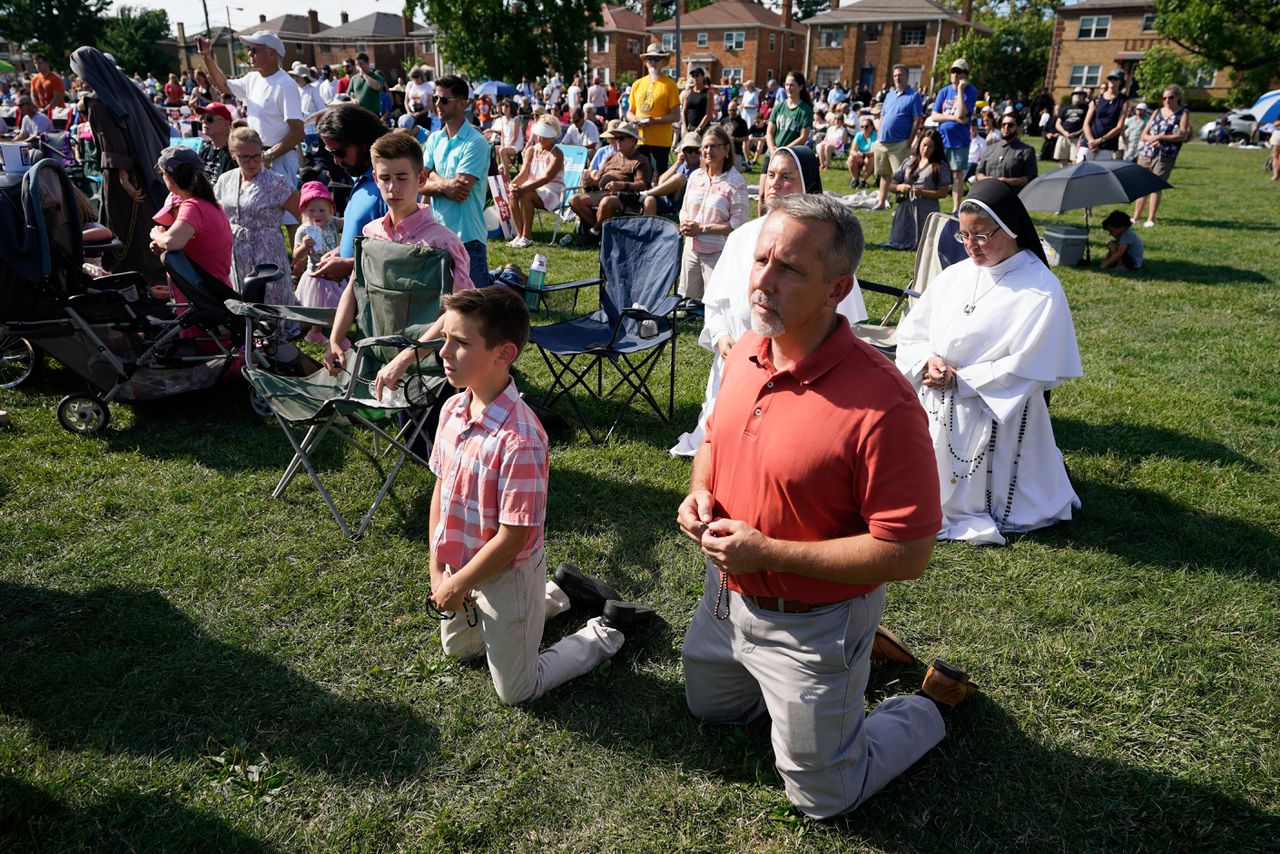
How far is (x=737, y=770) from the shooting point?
2.76m

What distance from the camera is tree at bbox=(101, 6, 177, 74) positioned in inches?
2196

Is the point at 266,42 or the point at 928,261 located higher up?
the point at 266,42

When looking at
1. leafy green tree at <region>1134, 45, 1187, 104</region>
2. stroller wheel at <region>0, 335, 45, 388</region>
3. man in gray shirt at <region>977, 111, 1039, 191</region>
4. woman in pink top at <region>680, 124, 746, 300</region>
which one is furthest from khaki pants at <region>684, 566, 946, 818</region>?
leafy green tree at <region>1134, 45, 1187, 104</region>

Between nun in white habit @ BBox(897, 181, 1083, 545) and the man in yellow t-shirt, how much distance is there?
26.2 feet

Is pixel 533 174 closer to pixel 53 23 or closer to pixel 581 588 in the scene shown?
pixel 581 588

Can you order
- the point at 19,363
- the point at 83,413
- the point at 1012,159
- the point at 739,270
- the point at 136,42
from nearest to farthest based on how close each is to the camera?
the point at 739,270 < the point at 83,413 < the point at 19,363 < the point at 1012,159 < the point at 136,42

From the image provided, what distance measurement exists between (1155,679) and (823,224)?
7.71 feet

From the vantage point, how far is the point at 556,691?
308 centimetres

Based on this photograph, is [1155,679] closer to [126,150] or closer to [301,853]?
[301,853]

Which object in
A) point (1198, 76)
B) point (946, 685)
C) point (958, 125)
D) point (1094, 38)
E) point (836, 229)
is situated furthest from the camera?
point (1094, 38)

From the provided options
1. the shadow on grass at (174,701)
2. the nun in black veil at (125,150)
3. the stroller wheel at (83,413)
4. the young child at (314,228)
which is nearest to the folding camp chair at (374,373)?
the shadow on grass at (174,701)

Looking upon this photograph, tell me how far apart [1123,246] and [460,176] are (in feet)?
25.8

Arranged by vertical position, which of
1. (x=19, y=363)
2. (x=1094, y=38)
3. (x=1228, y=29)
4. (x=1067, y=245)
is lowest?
(x=19, y=363)

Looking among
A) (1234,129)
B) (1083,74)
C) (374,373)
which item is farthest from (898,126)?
(1083,74)
